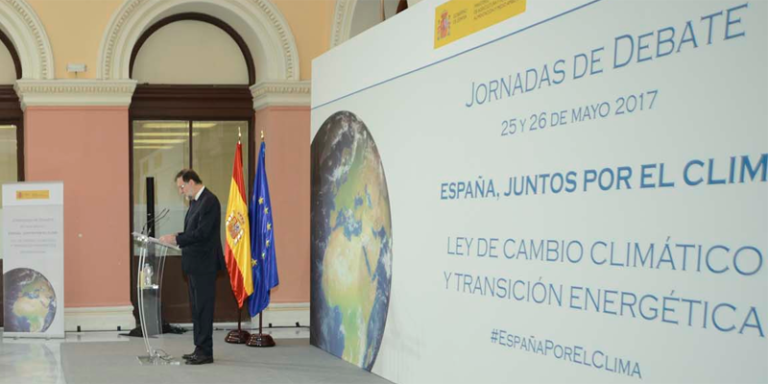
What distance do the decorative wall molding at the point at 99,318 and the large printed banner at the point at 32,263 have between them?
57 centimetres

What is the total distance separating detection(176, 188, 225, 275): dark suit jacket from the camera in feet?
21.2

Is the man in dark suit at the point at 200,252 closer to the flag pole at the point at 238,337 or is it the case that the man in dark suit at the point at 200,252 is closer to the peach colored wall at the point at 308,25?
the flag pole at the point at 238,337

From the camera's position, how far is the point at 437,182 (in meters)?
5.31

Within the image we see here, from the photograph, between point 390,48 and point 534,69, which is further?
point 390,48

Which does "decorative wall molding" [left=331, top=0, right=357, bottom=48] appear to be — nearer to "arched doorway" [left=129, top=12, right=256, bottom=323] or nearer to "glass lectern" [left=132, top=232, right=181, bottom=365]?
"arched doorway" [left=129, top=12, right=256, bottom=323]

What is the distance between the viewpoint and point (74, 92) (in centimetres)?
881

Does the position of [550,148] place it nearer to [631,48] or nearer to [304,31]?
[631,48]

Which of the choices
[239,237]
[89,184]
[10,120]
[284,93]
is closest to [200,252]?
[239,237]

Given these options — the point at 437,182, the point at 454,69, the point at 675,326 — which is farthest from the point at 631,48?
the point at 437,182

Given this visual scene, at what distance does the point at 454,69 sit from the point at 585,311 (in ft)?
6.72

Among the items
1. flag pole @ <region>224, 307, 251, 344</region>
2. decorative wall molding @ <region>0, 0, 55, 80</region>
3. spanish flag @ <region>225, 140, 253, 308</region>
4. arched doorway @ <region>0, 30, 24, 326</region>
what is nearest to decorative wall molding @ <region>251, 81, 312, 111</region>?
spanish flag @ <region>225, 140, 253, 308</region>

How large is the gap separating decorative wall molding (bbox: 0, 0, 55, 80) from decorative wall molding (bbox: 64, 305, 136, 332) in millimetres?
2861

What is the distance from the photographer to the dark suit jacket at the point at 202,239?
6449 millimetres

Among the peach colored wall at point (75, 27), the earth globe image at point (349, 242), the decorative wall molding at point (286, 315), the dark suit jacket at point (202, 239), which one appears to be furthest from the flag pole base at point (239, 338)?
the peach colored wall at point (75, 27)
